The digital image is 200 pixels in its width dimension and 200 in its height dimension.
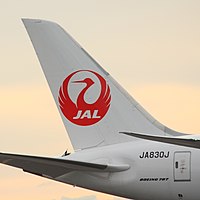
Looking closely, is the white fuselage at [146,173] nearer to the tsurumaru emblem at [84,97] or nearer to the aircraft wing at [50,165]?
the aircraft wing at [50,165]

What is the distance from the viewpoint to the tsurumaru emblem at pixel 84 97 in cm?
3506

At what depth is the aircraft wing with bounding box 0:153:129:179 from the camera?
3128 centimetres

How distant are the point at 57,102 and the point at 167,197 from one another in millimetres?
6391

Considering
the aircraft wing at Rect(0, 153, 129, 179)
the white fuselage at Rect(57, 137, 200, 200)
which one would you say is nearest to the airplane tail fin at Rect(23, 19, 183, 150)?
the white fuselage at Rect(57, 137, 200, 200)

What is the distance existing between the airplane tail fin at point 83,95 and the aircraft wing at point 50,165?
66.5 inches

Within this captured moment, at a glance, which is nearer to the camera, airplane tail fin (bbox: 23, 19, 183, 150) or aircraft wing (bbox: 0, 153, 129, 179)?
aircraft wing (bbox: 0, 153, 129, 179)

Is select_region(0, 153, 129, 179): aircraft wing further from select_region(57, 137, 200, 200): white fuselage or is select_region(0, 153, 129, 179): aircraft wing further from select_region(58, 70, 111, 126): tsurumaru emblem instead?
select_region(58, 70, 111, 126): tsurumaru emblem

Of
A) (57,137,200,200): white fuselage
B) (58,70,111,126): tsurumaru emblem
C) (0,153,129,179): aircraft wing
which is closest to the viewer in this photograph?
(0,153,129,179): aircraft wing

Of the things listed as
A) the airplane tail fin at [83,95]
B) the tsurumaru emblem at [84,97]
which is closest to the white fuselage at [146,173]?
the airplane tail fin at [83,95]

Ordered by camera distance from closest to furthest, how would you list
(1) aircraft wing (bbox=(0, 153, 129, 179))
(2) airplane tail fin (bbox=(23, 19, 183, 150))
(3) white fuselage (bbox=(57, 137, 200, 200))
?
(1) aircraft wing (bbox=(0, 153, 129, 179)), (3) white fuselage (bbox=(57, 137, 200, 200)), (2) airplane tail fin (bbox=(23, 19, 183, 150))

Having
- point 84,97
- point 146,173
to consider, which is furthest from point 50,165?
point 84,97

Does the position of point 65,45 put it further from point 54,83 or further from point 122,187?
point 122,187

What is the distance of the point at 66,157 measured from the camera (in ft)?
113

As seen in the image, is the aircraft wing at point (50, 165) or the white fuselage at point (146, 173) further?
the white fuselage at point (146, 173)
